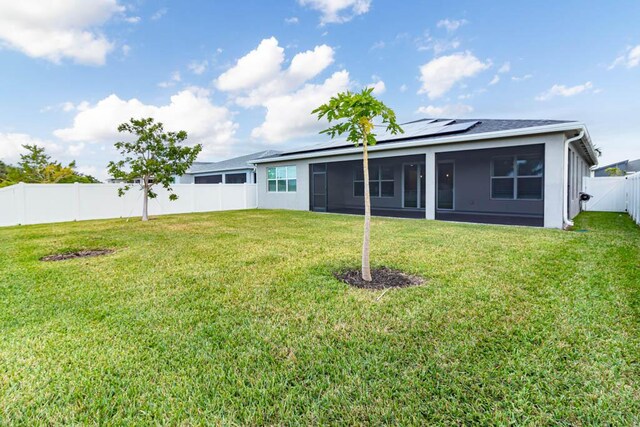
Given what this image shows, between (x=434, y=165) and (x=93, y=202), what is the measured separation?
14.4 m

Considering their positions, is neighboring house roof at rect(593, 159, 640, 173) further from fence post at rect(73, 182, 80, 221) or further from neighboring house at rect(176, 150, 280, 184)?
fence post at rect(73, 182, 80, 221)

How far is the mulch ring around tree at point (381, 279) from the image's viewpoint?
4.11m

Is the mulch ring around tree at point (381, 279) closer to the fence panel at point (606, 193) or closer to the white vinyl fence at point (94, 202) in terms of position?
the white vinyl fence at point (94, 202)

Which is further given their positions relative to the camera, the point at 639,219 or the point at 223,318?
the point at 639,219

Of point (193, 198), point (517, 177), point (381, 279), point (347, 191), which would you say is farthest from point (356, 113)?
point (347, 191)

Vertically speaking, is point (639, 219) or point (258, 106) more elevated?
point (258, 106)

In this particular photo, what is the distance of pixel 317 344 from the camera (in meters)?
2.58

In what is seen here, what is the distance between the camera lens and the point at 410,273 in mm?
4613

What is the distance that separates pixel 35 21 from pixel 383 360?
1253cm

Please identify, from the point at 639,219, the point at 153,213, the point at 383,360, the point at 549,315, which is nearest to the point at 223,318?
the point at 383,360

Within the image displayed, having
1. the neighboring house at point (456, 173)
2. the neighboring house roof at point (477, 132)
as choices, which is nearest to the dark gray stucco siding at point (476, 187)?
the neighboring house at point (456, 173)

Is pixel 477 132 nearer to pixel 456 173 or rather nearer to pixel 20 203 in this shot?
pixel 456 173

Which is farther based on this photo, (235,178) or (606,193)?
(235,178)

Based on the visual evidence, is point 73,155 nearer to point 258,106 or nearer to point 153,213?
point 153,213
